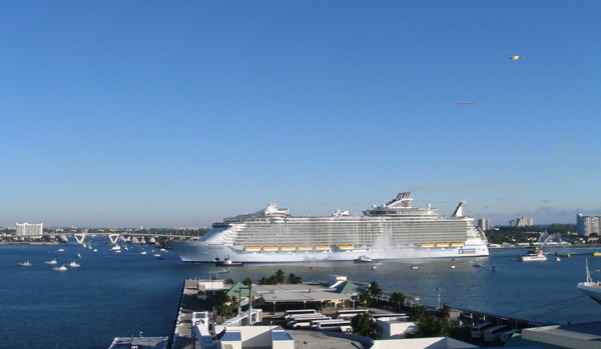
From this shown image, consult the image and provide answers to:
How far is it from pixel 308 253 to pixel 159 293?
17.0 meters

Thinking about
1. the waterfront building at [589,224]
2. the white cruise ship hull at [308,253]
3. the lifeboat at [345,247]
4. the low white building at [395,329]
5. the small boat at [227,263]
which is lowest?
the low white building at [395,329]

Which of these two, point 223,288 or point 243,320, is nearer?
point 243,320

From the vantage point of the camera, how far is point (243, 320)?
16.6m

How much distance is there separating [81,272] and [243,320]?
90.3 feet

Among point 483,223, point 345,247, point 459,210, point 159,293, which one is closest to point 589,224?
point 483,223

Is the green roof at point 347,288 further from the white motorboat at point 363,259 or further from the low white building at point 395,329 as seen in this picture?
the white motorboat at point 363,259

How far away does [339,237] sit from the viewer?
147ft

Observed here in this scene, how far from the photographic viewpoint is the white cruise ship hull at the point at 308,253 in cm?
4128

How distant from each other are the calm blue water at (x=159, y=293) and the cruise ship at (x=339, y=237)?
144 centimetres

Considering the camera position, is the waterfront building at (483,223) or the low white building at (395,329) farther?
the waterfront building at (483,223)

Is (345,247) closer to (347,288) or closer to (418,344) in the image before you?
(347,288)

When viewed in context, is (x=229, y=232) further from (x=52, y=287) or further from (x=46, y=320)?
(x=46, y=320)

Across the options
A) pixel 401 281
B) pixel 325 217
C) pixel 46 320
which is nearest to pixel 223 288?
pixel 46 320

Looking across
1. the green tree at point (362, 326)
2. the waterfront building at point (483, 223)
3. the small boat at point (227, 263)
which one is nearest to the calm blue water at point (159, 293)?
the small boat at point (227, 263)
